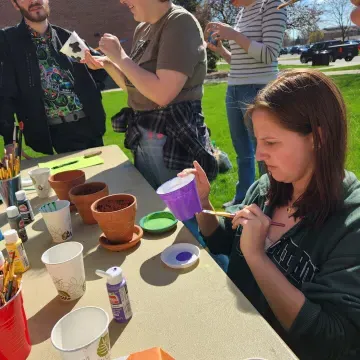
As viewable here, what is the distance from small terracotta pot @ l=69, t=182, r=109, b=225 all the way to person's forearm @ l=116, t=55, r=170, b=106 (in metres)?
0.46

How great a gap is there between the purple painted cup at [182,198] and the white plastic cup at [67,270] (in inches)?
13.0

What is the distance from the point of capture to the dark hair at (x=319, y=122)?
3.49 feet

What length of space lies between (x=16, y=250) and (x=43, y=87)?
1542mm

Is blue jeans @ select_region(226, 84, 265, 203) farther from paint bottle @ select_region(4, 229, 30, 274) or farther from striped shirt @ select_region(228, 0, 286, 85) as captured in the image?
paint bottle @ select_region(4, 229, 30, 274)

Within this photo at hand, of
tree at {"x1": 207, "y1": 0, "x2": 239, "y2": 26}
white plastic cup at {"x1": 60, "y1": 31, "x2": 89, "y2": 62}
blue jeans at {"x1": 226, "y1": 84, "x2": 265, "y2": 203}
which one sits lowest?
blue jeans at {"x1": 226, "y1": 84, "x2": 265, "y2": 203}

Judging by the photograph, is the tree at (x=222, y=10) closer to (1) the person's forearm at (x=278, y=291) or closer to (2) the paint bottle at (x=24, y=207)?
(2) the paint bottle at (x=24, y=207)

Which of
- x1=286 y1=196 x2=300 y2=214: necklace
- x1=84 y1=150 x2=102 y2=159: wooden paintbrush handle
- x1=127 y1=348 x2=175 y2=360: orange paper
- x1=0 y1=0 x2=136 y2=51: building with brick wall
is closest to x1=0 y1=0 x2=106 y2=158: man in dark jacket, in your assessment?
x1=84 y1=150 x2=102 y2=159: wooden paintbrush handle

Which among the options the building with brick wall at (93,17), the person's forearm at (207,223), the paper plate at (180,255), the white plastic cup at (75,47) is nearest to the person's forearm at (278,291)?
the paper plate at (180,255)

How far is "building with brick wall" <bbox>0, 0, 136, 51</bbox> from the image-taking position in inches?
800

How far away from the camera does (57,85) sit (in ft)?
7.92

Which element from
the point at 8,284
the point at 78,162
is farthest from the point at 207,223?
the point at 78,162

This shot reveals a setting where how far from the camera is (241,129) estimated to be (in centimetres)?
292

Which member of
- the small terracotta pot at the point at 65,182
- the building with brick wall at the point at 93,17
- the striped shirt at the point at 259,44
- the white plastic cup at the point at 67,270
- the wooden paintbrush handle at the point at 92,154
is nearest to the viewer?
the white plastic cup at the point at 67,270

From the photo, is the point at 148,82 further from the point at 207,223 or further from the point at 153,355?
the point at 153,355
